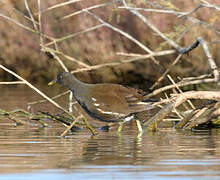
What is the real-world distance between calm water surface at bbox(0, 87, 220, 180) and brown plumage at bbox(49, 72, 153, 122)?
24 cm

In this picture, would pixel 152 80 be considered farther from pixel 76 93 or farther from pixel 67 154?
pixel 67 154

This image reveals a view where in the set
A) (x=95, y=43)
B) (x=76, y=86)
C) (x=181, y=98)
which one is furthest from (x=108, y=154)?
(x=95, y=43)

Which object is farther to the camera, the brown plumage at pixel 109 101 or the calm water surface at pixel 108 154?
the brown plumage at pixel 109 101

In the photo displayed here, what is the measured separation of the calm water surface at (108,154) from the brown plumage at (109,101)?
24 centimetres

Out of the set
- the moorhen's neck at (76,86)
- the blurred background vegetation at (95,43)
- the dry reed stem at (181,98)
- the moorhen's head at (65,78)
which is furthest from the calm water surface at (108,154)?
the blurred background vegetation at (95,43)

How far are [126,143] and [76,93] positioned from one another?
1369 mm

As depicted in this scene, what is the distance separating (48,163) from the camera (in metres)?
6.53

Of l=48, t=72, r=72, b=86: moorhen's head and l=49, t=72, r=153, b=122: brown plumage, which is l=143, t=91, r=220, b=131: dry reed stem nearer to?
l=49, t=72, r=153, b=122: brown plumage

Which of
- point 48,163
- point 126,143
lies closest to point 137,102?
point 126,143

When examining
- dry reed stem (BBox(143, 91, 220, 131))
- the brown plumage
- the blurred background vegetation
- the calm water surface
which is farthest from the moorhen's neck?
the blurred background vegetation

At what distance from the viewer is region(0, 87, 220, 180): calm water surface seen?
235 inches

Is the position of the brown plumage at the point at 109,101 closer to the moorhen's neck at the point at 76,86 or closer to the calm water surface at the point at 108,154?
the moorhen's neck at the point at 76,86

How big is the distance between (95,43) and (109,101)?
28.9ft

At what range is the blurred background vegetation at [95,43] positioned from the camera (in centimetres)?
1630
